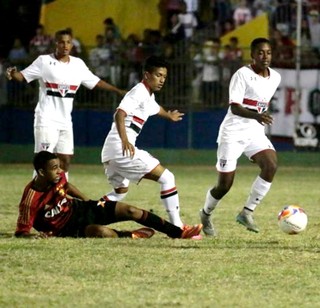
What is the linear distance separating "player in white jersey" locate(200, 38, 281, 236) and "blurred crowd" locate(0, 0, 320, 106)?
1129cm

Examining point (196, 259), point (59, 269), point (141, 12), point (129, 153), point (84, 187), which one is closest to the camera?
point (59, 269)

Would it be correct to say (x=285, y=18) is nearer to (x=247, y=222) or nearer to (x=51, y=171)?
(x=247, y=222)

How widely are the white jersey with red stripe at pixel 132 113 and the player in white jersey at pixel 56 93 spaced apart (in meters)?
2.36

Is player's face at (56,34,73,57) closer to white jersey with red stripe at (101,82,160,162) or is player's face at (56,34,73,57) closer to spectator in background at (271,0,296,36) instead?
white jersey with red stripe at (101,82,160,162)

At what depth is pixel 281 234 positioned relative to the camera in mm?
12828

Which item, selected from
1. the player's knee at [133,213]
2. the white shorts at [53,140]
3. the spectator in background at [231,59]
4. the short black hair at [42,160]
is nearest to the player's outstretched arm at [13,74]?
the white shorts at [53,140]

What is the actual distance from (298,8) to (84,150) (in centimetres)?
529

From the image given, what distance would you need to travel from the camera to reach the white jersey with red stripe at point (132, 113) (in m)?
12.2

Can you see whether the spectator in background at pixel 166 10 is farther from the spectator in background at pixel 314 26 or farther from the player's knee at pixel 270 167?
the player's knee at pixel 270 167

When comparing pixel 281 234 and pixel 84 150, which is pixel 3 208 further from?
pixel 84 150

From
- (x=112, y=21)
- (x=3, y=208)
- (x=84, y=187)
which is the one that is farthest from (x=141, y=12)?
(x=3, y=208)

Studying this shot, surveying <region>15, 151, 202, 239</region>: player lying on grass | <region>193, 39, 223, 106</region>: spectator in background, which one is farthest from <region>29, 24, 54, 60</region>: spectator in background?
<region>15, 151, 202, 239</region>: player lying on grass

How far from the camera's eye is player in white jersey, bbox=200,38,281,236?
12.8 meters

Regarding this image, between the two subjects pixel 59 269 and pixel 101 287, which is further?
pixel 59 269
